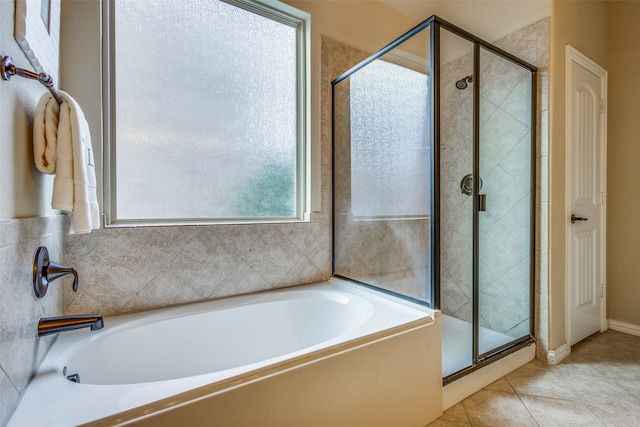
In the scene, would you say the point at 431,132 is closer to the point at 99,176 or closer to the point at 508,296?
the point at 508,296

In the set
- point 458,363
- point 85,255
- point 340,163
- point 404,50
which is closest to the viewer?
point 85,255

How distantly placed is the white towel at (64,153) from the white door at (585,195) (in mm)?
2685

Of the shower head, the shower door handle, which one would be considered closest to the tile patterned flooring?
the shower door handle

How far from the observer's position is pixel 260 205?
1902 millimetres

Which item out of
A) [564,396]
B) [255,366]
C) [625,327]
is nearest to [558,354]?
[564,396]

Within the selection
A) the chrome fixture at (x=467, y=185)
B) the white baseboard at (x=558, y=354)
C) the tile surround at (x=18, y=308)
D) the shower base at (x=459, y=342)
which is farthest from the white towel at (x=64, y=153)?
the white baseboard at (x=558, y=354)

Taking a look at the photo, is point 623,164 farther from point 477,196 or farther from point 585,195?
point 477,196

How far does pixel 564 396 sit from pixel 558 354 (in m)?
0.45

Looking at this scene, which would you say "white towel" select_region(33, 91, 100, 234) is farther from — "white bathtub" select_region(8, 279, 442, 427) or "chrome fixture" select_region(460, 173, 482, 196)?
"chrome fixture" select_region(460, 173, 482, 196)

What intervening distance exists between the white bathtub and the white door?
1.46 metres

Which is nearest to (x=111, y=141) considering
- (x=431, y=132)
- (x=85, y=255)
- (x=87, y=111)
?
(x=87, y=111)

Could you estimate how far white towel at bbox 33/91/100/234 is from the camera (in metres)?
0.94

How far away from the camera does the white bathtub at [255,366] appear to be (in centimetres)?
80

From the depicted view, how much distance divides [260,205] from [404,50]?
4.13ft
